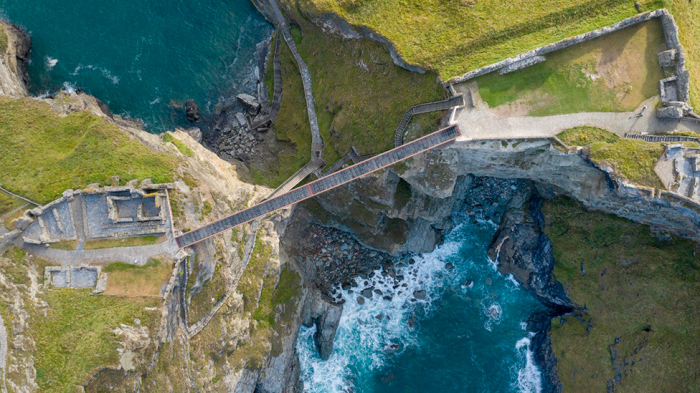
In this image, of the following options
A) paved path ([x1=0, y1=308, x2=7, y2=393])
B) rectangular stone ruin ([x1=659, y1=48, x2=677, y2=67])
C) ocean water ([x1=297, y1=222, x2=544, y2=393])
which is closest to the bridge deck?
ocean water ([x1=297, y1=222, x2=544, y2=393])

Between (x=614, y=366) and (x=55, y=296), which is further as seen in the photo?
(x=614, y=366)

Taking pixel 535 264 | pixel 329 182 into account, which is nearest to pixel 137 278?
pixel 329 182

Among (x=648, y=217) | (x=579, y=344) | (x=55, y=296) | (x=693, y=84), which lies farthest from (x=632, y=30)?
(x=55, y=296)

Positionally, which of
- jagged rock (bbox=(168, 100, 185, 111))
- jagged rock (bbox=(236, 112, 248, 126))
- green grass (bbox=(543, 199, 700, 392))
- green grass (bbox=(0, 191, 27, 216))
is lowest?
green grass (bbox=(543, 199, 700, 392))

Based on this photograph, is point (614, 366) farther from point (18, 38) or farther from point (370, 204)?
point (18, 38)

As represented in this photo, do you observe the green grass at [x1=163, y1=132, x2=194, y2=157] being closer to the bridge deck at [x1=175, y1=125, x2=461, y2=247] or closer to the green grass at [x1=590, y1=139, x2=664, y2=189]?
the bridge deck at [x1=175, y1=125, x2=461, y2=247]

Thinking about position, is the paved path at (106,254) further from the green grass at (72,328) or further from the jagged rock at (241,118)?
the jagged rock at (241,118)

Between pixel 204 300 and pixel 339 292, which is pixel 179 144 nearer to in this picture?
pixel 204 300
